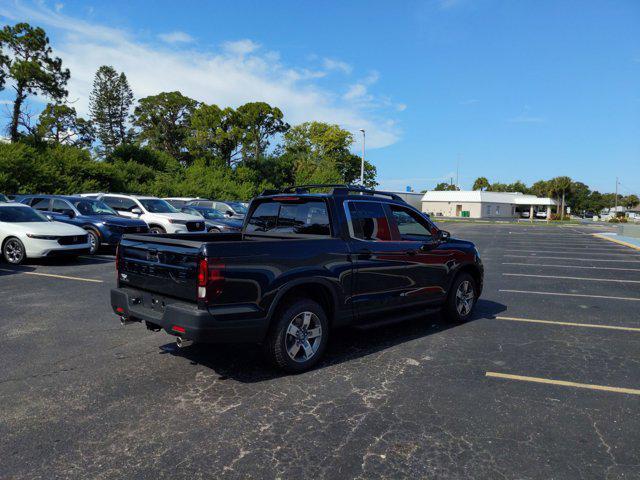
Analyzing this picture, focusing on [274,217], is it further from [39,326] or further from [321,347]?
[39,326]

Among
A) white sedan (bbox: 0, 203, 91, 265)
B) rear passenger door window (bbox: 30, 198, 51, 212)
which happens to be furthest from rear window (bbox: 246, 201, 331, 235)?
rear passenger door window (bbox: 30, 198, 51, 212)

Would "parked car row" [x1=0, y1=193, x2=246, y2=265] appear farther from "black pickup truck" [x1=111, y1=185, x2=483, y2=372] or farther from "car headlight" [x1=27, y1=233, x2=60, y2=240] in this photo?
"black pickup truck" [x1=111, y1=185, x2=483, y2=372]

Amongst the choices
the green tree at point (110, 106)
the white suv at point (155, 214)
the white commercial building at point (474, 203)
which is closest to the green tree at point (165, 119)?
the green tree at point (110, 106)

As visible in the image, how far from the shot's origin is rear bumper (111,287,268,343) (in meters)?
4.09

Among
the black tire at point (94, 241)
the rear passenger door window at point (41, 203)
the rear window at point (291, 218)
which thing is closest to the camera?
the rear window at point (291, 218)

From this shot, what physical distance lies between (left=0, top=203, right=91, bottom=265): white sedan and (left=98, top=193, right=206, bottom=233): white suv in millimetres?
3732

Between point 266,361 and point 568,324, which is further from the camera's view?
point 568,324

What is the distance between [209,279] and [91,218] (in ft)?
38.2

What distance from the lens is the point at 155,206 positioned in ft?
55.2

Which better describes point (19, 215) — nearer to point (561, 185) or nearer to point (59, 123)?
point (59, 123)

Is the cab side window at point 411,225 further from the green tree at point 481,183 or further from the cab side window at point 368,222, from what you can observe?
the green tree at point 481,183

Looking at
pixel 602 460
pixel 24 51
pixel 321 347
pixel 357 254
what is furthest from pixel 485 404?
pixel 24 51

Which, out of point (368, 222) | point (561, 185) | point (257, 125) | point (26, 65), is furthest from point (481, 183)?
point (368, 222)

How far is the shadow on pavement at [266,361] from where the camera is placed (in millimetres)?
4816
